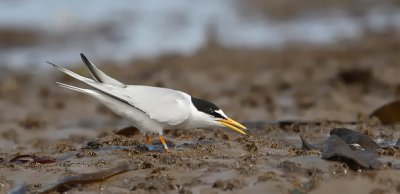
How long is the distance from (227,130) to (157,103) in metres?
2.01

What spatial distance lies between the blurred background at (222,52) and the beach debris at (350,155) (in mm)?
3128

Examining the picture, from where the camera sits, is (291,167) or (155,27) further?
(155,27)

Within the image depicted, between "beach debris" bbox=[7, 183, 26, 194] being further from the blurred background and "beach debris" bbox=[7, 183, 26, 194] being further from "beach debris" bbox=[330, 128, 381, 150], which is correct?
the blurred background

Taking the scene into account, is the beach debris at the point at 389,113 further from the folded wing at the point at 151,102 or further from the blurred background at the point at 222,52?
the folded wing at the point at 151,102

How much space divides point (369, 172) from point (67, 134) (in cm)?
499

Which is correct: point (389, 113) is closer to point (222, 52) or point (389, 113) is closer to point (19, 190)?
point (19, 190)

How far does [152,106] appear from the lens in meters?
6.79

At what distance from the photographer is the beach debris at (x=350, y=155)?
5910 mm

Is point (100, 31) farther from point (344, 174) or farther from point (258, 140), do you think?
point (344, 174)

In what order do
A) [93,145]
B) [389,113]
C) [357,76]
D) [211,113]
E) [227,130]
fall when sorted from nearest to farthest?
[211,113] < [93,145] < [389,113] < [227,130] < [357,76]

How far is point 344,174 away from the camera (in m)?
5.84

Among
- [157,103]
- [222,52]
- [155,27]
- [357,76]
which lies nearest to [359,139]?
[157,103]

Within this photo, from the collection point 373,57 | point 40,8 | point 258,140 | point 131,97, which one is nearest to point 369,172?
point 258,140

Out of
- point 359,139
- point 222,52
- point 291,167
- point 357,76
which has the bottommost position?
point 291,167
